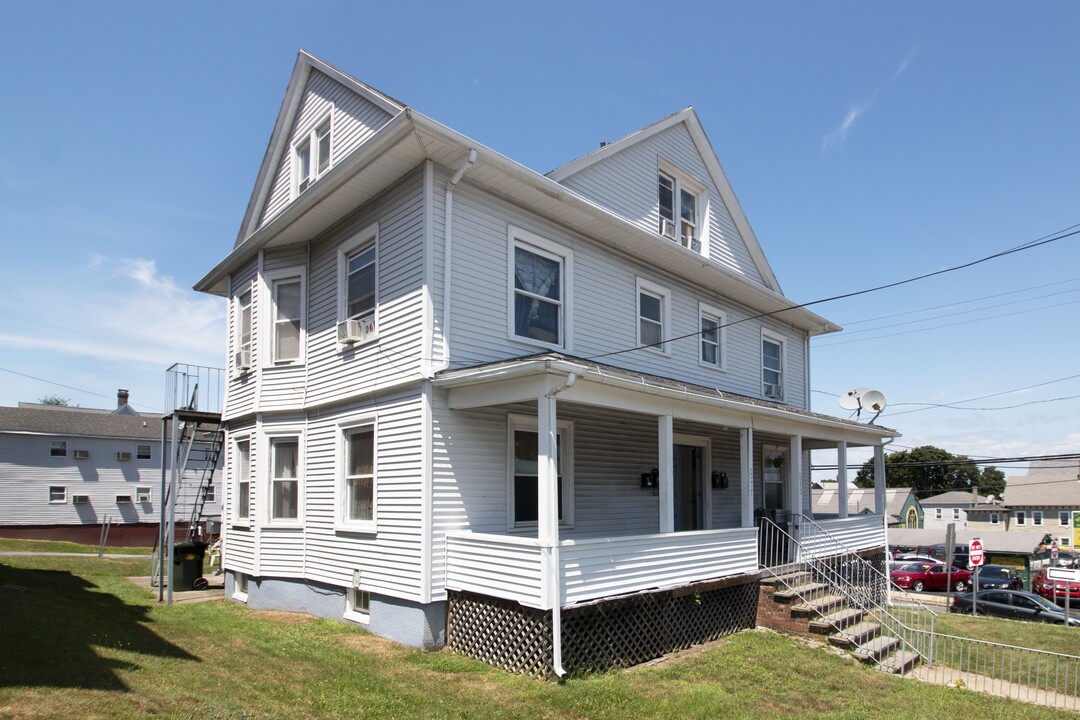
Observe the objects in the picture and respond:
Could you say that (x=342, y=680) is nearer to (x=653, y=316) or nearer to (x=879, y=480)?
(x=653, y=316)

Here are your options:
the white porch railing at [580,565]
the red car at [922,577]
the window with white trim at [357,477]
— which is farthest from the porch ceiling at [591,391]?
the red car at [922,577]

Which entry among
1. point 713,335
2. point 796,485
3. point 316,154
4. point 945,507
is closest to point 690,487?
point 796,485

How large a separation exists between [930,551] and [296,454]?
47219mm

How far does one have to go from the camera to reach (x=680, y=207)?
52.8 ft

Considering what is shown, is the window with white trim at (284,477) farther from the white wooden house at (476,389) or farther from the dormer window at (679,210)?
the dormer window at (679,210)

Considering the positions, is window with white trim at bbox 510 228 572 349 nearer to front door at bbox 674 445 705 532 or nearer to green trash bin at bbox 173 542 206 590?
front door at bbox 674 445 705 532

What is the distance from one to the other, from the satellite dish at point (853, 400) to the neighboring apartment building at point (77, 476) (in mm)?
30297

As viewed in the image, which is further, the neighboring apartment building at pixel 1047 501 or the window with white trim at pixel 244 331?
the neighboring apartment building at pixel 1047 501

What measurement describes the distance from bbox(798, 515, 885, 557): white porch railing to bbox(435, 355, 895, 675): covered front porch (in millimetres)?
78

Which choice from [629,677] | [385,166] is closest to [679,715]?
[629,677]

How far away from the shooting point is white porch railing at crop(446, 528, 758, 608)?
8.66m

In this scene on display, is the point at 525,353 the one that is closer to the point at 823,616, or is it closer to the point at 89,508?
the point at 823,616

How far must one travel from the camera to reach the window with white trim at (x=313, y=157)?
13398 millimetres

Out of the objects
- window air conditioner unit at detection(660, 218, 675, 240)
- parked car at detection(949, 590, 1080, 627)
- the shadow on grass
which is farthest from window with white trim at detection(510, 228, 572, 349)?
parked car at detection(949, 590, 1080, 627)
